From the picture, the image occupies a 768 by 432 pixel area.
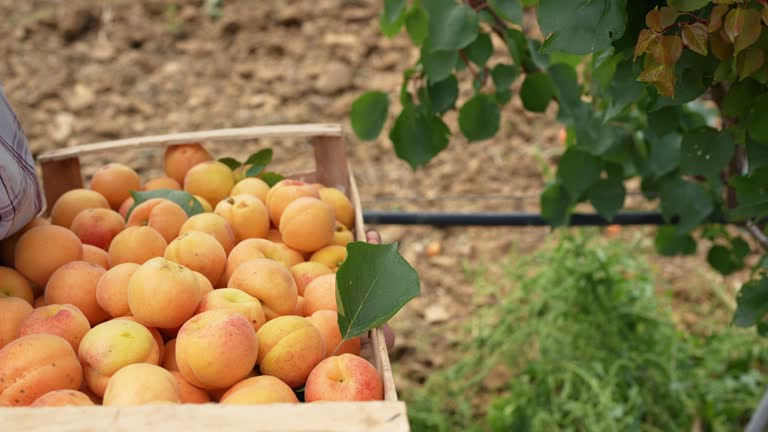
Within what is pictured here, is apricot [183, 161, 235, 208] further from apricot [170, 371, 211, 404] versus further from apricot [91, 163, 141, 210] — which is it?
apricot [170, 371, 211, 404]

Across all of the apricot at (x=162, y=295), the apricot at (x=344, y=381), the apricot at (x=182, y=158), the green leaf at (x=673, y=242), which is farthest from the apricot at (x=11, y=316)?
the green leaf at (x=673, y=242)

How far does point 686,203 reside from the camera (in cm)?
147

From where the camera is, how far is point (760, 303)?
1117 millimetres

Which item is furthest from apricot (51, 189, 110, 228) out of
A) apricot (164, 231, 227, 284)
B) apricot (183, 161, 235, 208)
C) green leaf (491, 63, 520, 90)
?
green leaf (491, 63, 520, 90)

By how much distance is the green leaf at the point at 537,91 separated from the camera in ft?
4.66

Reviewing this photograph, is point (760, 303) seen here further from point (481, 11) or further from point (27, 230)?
point (27, 230)

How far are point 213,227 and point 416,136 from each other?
0.49 meters

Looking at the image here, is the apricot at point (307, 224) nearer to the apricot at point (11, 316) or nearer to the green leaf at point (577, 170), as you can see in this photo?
the apricot at point (11, 316)

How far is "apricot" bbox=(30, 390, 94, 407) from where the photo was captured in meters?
0.71

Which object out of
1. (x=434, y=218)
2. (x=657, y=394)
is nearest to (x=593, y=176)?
(x=434, y=218)

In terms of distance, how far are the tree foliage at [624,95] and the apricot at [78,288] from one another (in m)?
0.60

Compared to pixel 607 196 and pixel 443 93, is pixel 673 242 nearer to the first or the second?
pixel 607 196

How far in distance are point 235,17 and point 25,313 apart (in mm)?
2765

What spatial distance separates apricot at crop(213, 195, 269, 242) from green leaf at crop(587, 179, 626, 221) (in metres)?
0.70
